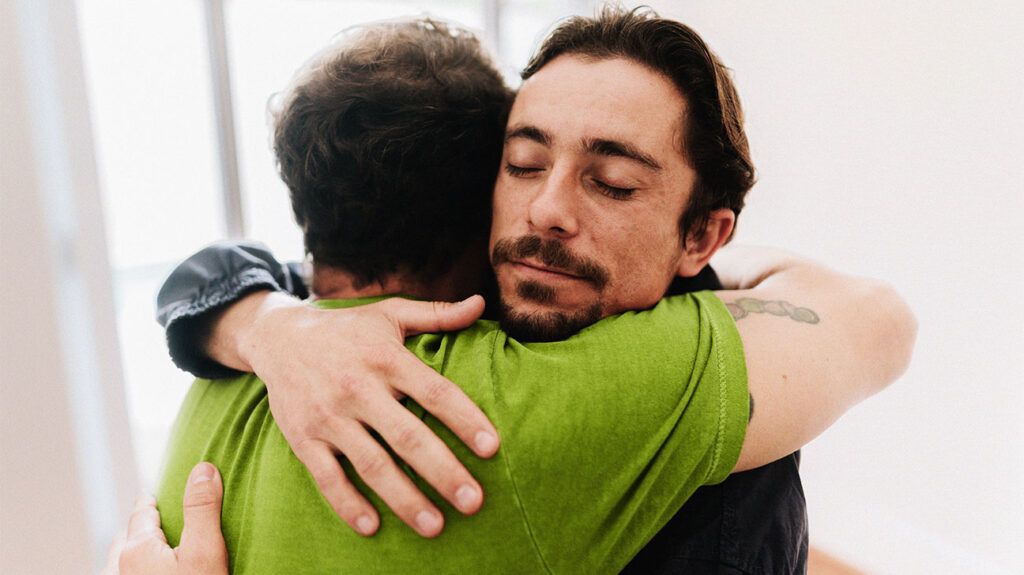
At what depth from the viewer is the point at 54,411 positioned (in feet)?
6.43

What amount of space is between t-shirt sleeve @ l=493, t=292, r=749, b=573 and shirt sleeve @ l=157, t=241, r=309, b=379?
1.64 feet

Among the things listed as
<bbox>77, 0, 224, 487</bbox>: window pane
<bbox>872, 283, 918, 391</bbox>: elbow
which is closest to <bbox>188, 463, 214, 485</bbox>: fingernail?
<bbox>872, 283, 918, 391</bbox>: elbow

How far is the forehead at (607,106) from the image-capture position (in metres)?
1.02

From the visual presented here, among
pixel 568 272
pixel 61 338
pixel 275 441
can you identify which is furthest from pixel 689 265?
pixel 61 338

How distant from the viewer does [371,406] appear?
750mm

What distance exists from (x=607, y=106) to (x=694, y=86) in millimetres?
173

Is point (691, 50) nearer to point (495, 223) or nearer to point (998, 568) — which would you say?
point (495, 223)

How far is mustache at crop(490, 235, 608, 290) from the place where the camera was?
3.28ft

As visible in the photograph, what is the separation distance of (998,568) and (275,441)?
8.61ft

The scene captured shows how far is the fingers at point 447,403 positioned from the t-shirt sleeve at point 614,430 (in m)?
0.02

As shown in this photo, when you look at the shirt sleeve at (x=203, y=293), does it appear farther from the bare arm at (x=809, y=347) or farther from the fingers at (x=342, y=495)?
the bare arm at (x=809, y=347)

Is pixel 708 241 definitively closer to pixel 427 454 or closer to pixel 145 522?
pixel 427 454

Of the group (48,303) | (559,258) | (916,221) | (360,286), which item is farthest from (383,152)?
(916,221)

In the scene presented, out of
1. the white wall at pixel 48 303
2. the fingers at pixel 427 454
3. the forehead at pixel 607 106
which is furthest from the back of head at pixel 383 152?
the white wall at pixel 48 303
